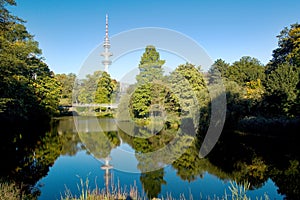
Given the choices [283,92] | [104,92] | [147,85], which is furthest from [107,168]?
[283,92]

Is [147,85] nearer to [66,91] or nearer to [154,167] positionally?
[154,167]

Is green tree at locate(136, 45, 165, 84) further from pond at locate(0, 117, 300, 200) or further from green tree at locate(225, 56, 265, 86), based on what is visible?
green tree at locate(225, 56, 265, 86)

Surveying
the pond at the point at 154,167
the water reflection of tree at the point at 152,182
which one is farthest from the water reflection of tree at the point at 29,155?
the water reflection of tree at the point at 152,182

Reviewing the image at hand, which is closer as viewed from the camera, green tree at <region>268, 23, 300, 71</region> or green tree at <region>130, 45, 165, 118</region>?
green tree at <region>130, 45, 165, 118</region>

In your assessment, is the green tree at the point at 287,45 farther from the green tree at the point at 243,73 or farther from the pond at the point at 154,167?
the pond at the point at 154,167

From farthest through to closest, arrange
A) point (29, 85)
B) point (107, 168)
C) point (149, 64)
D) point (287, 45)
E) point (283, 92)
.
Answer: point (287, 45) < point (29, 85) < point (283, 92) < point (149, 64) < point (107, 168)

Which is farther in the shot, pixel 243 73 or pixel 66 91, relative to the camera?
pixel 66 91

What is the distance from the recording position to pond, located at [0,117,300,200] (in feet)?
23.2

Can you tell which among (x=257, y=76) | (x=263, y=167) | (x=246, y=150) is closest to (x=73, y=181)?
(x=263, y=167)

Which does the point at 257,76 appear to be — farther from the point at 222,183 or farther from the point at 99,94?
the point at 222,183

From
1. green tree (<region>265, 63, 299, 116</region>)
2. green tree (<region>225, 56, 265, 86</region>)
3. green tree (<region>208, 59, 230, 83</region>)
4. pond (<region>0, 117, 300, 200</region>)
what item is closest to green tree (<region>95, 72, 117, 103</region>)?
pond (<region>0, 117, 300, 200</region>)

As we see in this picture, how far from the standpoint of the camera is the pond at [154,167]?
7.07 metres

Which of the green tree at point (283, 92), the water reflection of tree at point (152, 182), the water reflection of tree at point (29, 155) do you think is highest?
the green tree at point (283, 92)

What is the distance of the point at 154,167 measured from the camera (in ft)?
30.2
